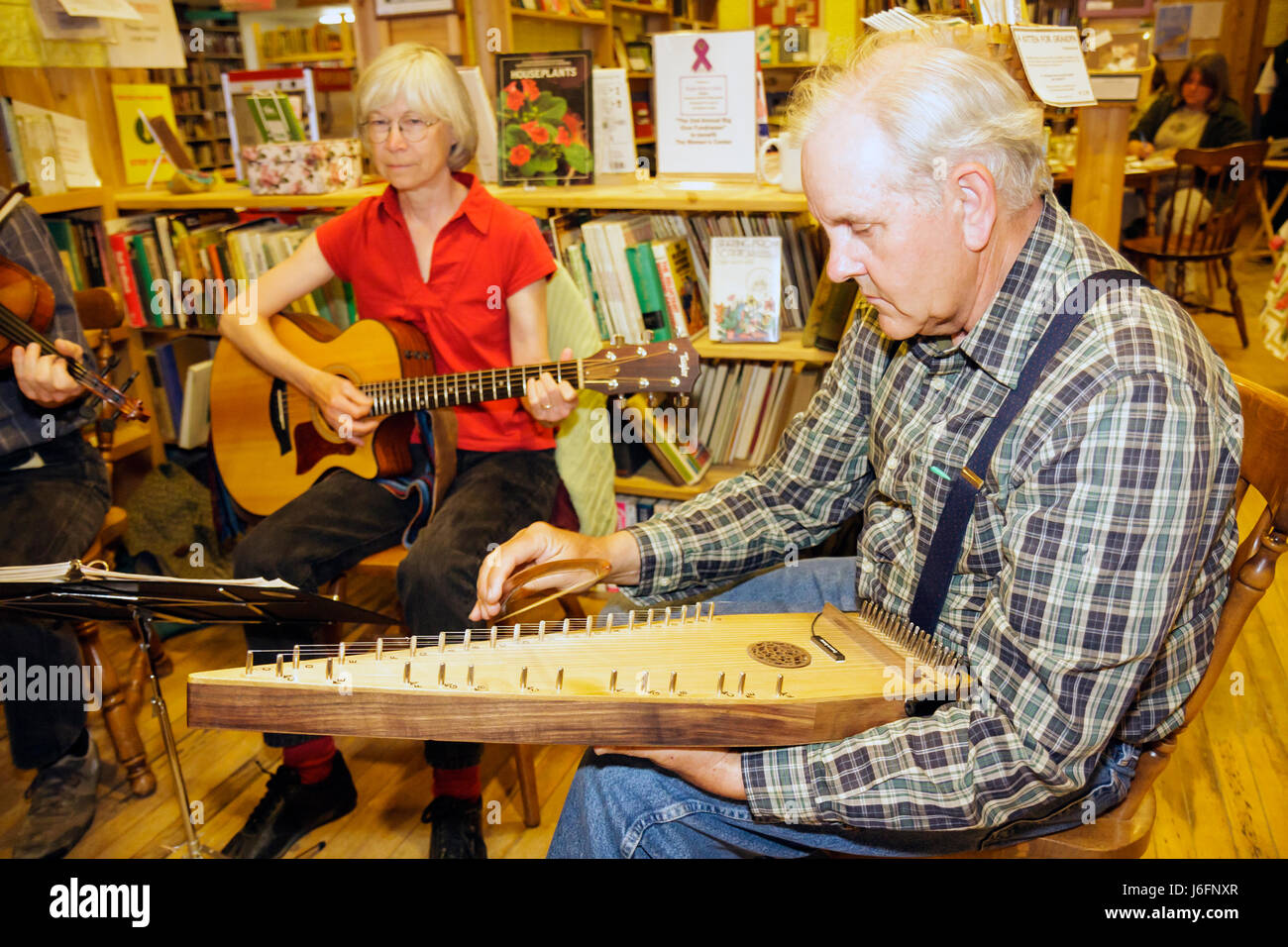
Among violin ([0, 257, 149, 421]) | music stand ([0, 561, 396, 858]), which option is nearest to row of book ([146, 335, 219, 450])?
violin ([0, 257, 149, 421])

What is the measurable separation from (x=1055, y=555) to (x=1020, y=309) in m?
0.29

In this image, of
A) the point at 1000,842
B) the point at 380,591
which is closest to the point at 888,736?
the point at 1000,842

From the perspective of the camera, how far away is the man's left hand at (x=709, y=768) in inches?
39.4

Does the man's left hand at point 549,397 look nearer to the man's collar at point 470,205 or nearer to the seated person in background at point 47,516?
the man's collar at point 470,205

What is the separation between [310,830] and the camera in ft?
6.20

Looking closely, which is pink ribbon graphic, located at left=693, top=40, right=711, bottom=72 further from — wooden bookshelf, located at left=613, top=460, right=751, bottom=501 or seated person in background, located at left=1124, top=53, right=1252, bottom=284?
seated person in background, located at left=1124, top=53, right=1252, bottom=284

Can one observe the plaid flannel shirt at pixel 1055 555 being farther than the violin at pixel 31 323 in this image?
No

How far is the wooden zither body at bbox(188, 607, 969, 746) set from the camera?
3.02 feet

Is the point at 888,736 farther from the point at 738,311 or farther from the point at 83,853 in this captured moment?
the point at 83,853

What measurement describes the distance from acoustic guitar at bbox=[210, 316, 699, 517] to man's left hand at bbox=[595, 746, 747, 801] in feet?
2.88

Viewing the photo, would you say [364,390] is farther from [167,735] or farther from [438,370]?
[167,735]

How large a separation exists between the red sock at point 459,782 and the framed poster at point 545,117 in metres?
1.43

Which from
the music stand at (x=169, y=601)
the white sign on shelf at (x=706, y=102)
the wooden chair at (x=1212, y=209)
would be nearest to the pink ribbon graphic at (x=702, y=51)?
the white sign on shelf at (x=706, y=102)

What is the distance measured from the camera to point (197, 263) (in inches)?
108
